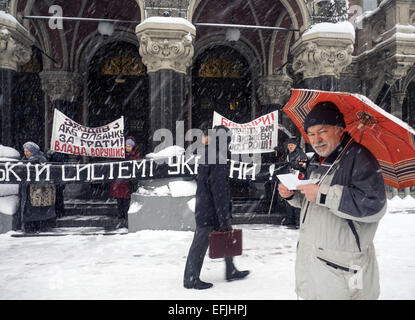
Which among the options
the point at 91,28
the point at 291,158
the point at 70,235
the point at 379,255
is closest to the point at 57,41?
the point at 91,28

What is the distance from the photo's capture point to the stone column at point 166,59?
767 centimetres

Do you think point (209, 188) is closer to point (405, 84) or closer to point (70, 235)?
point (70, 235)

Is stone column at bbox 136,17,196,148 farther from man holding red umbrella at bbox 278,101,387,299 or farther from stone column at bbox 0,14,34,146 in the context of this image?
man holding red umbrella at bbox 278,101,387,299

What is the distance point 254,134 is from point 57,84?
7.74 m

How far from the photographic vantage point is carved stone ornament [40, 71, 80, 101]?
40.4 ft

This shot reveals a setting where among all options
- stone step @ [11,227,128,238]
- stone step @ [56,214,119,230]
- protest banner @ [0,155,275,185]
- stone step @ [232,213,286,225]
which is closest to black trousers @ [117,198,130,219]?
stone step @ [56,214,119,230]

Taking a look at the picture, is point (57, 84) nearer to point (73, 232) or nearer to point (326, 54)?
point (73, 232)

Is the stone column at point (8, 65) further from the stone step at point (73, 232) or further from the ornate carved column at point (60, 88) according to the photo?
the ornate carved column at point (60, 88)

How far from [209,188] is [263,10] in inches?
407

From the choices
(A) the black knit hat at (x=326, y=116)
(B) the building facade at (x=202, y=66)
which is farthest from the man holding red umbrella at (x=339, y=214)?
(B) the building facade at (x=202, y=66)

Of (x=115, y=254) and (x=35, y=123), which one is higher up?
(x=35, y=123)

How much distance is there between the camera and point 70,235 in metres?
7.15

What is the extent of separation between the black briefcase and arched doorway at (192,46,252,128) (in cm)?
956

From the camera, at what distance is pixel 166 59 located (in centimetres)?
782
